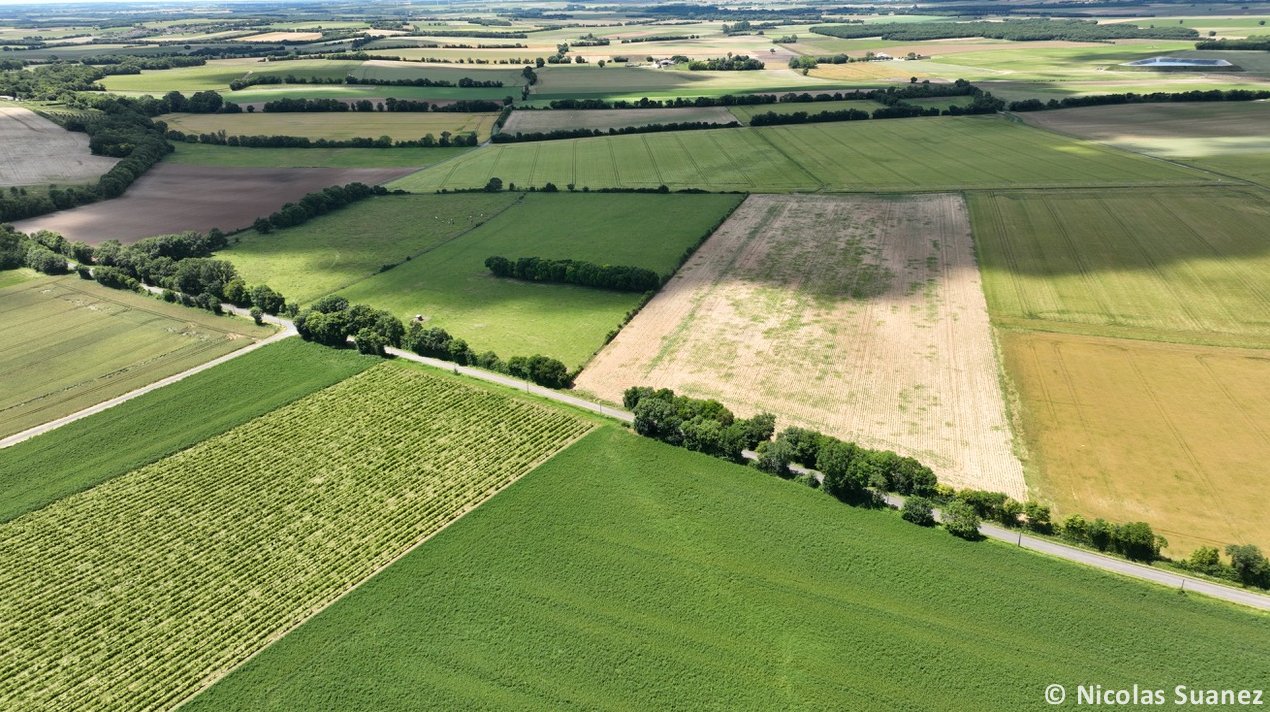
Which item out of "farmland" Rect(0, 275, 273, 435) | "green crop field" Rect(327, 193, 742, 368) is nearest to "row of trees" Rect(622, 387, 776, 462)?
"green crop field" Rect(327, 193, 742, 368)

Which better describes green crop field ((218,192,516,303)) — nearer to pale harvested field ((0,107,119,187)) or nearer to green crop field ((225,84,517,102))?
pale harvested field ((0,107,119,187))

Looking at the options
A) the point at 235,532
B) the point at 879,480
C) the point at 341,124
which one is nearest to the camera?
the point at 879,480

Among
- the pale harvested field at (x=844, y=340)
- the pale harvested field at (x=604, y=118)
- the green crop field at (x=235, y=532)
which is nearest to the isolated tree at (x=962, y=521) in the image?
the pale harvested field at (x=844, y=340)

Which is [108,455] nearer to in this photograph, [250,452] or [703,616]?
[250,452]

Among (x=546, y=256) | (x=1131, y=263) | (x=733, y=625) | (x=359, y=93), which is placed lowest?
(x=733, y=625)

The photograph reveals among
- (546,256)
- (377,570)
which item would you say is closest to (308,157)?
(546,256)

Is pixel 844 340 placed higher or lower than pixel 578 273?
lower

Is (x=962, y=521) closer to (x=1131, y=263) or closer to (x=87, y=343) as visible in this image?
(x=1131, y=263)
